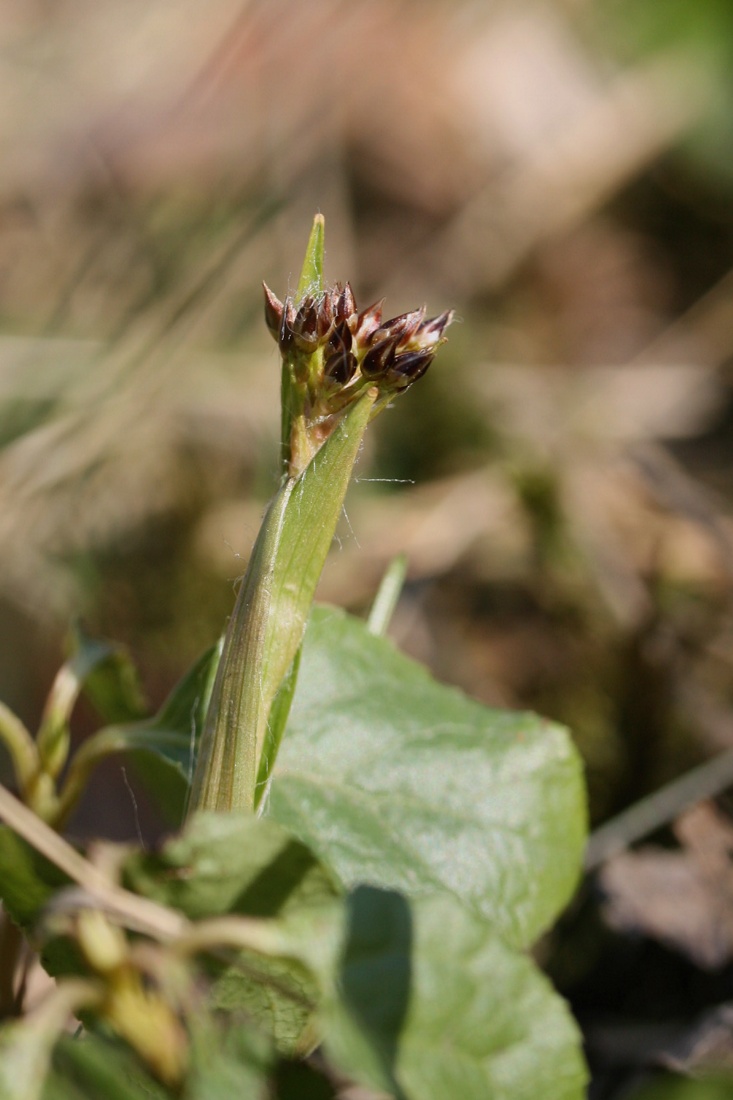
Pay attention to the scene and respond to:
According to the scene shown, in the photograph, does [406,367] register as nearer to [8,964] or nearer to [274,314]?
[274,314]

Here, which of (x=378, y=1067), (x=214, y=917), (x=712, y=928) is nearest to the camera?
(x=378, y=1067)

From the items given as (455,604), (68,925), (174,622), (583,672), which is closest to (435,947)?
(68,925)

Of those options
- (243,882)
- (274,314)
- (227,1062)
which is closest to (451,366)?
(274,314)

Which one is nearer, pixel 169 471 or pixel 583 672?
pixel 583 672

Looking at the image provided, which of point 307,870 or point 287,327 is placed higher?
point 287,327

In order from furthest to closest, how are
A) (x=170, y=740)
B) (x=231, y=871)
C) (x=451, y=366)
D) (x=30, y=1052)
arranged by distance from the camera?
(x=451, y=366) → (x=170, y=740) → (x=231, y=871) → (x=30, y=1052)

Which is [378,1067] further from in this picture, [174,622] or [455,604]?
[455,604]

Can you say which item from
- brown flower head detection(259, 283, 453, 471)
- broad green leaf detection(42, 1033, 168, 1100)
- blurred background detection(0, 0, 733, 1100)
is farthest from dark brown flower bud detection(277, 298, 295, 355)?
blurred background detection(0, 0, 733, 1100)

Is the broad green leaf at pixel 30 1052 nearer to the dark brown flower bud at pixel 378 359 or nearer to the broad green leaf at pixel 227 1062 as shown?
the broad green leaf at pixel 227 1062
